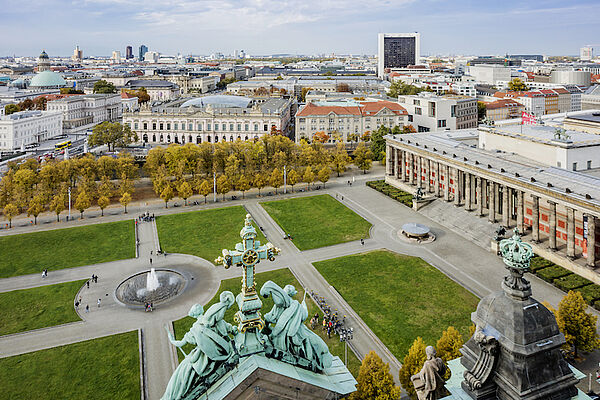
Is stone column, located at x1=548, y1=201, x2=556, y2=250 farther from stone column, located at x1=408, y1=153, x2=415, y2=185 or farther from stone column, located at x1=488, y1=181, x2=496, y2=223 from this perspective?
stone column, located at x1=408, y1=153, x2=415, y2=185

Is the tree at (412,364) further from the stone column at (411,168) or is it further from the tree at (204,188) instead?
the stone column at (411,168)

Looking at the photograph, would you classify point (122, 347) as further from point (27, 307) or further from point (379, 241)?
point (379, 241)

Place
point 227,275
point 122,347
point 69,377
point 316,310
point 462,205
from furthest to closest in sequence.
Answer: point 462,205
point 227,275
point 316,310
point 122,347
point 69,377

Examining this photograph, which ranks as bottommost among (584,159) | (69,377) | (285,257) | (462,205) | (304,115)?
(69,377)

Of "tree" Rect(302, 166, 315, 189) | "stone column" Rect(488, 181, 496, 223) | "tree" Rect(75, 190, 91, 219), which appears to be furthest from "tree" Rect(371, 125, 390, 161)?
"tree" Rect(75, 190, 91, 219)

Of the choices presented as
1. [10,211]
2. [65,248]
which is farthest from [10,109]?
[65,248]

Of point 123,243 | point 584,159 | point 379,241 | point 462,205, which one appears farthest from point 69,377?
point 584,159

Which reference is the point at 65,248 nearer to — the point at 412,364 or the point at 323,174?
the point at 323,174
